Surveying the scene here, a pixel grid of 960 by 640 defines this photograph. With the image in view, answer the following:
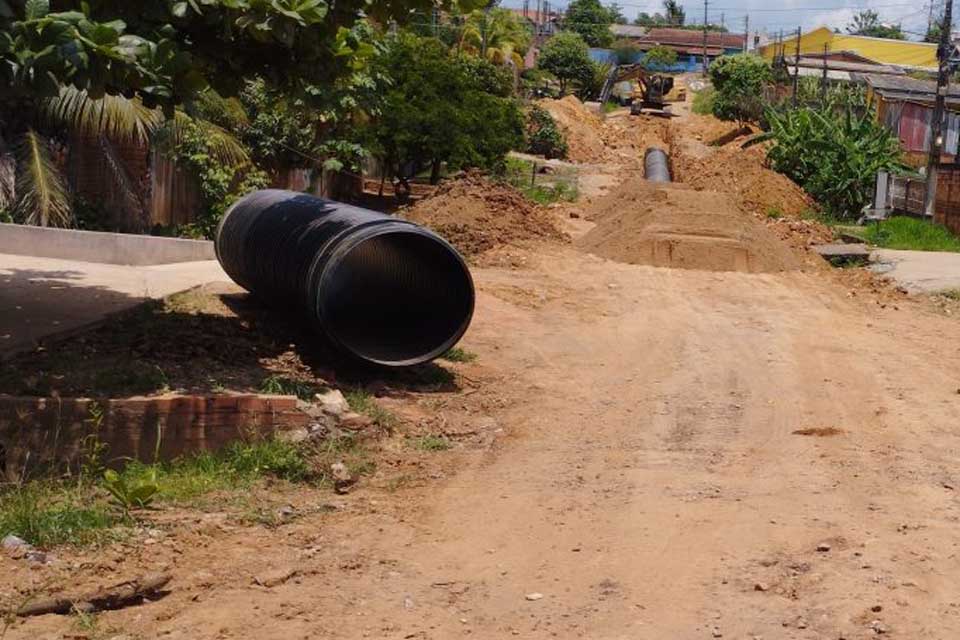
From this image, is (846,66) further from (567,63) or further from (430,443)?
(430,443)

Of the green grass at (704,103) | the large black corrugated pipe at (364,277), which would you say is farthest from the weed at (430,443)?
the green grass at (704,103)

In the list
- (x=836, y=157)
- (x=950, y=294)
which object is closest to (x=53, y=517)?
(x=950, y=294)

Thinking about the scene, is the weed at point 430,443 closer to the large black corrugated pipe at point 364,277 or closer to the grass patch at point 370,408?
the grass patch at point 370,408

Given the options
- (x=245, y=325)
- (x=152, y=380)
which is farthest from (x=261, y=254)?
(x=152, y=380)

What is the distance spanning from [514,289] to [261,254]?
6.19 m

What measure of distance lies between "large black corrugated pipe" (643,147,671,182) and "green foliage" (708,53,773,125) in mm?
13284

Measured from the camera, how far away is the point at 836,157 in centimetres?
3123

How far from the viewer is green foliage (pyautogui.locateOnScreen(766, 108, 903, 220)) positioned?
3052 centimetres

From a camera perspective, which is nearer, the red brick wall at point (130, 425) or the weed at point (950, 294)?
the red brick wall at point (130, 425)

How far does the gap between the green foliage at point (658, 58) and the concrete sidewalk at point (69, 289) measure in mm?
61150

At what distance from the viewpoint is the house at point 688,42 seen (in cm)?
10247

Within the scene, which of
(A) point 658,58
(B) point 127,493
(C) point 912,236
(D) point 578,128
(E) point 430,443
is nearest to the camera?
(B) point 127,493

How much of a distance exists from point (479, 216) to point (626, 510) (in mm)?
14700

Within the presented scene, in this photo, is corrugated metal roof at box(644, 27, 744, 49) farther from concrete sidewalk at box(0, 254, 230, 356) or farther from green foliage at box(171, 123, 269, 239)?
concrete sidewalk at box(0, 254, 230, 356)
